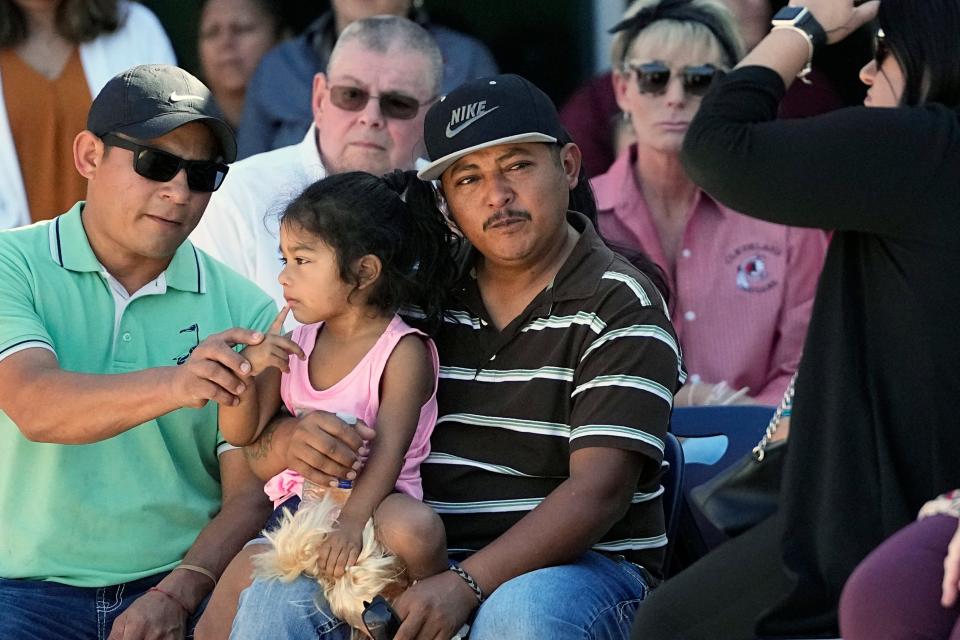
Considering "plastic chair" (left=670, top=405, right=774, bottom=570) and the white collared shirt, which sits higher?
the white collared shirt

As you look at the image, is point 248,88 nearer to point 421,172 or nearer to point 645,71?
point 645,71

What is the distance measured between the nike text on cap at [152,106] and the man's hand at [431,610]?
1177 mm

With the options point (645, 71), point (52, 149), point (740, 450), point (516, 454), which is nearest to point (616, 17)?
point (645, 71)

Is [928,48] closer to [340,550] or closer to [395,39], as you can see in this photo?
[340,550]

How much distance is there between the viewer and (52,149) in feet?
16.2

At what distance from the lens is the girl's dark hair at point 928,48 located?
2.54 metres

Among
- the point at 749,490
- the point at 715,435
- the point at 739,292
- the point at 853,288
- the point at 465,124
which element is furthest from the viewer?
the point at 739,292

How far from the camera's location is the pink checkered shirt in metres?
4.46

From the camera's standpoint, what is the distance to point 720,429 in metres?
3.79

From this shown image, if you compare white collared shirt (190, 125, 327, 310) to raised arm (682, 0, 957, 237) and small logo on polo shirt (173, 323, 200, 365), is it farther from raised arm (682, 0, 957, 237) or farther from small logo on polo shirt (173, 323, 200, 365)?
raised arm (682, 0, 957, 237)

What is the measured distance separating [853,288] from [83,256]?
5.61ft

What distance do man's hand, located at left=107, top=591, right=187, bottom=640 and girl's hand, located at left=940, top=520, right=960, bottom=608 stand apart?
1639mm

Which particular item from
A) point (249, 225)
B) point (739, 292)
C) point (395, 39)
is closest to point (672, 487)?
point (739, 292)

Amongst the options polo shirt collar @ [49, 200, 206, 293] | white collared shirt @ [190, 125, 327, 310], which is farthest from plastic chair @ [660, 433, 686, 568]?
white collared shirt @ [190, 125, 327, 310]
